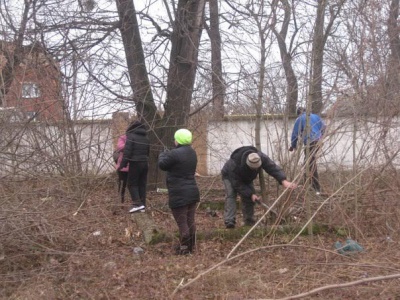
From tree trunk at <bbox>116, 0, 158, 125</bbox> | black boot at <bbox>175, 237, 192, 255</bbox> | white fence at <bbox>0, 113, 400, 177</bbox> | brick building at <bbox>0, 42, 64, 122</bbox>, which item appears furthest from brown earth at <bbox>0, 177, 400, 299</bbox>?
tree trunk at <bbox>116, 0, 158, 125</bbox>

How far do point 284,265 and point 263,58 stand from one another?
2.93 m

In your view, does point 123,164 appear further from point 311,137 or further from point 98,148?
point 311,137

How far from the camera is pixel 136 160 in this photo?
25.7ft

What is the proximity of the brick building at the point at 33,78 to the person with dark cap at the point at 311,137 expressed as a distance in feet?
11.0

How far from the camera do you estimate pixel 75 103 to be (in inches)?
328

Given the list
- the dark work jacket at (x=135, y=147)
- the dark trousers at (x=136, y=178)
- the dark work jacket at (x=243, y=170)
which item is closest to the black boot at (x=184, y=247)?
the dark work jacket at (x=243, y=170)

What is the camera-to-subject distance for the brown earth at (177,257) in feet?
15.4

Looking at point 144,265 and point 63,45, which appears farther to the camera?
point 63,45

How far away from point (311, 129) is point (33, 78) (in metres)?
4.26

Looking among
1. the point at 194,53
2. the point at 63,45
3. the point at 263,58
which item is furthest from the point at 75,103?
the point at 263,58

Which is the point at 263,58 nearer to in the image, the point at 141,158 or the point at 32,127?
the point at 141,158

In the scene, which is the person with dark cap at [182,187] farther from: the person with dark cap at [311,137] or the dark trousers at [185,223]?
the person with dark cap at [311,137]

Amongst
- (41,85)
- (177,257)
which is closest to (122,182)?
(41,85)

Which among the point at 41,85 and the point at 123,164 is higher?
the point at 41,85
